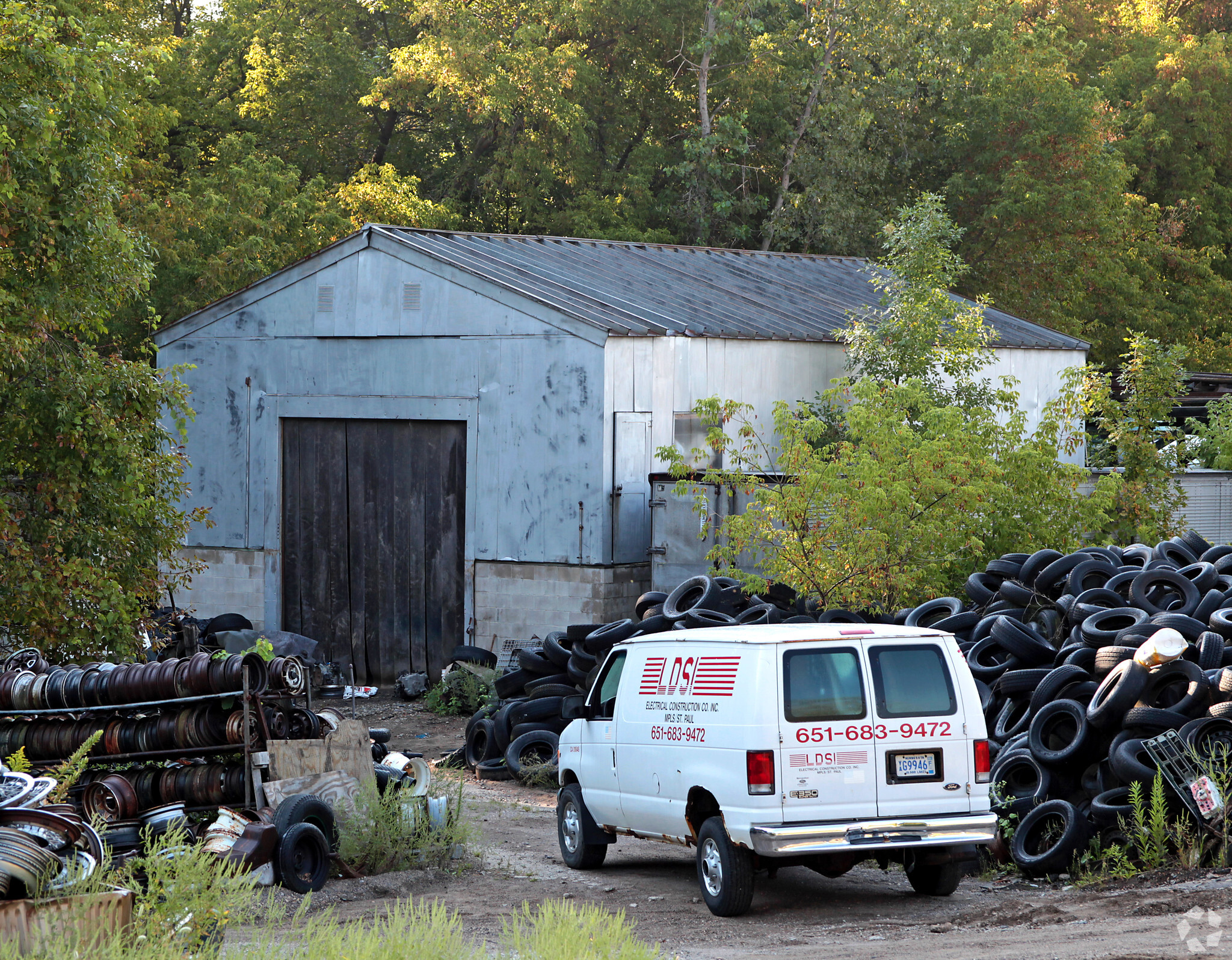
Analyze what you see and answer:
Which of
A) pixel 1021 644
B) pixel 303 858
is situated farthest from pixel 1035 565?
pixel 303 858

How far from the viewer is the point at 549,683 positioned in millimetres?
16641

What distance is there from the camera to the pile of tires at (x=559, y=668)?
1560cm

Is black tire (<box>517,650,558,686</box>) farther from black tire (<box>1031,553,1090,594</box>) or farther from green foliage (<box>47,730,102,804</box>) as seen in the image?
green foliage (<box>47,730,102,804</box>)

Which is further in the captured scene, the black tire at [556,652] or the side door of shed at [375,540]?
the side door of shed at [375,540]

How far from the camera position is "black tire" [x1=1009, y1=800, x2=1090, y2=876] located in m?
10.3

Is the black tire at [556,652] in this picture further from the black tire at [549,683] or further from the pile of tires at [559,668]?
the black tire at [549,683]

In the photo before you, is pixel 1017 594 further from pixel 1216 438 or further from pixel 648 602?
pixel 1216 438

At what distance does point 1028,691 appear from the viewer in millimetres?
12836

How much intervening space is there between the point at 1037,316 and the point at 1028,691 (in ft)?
100

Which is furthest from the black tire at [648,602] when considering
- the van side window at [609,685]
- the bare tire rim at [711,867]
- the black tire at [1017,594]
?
the bare tire rim at [711,867]

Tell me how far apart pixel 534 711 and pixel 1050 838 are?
22.1 ft

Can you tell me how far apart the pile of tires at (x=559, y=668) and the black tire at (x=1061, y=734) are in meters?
3.94

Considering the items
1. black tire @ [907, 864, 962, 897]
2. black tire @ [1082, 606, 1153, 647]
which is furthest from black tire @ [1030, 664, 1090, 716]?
black tire @ [907, 864, 962, 897]

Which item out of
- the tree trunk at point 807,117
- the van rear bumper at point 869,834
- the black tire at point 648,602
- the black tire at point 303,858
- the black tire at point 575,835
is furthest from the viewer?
the tree trunk at point 807,117
